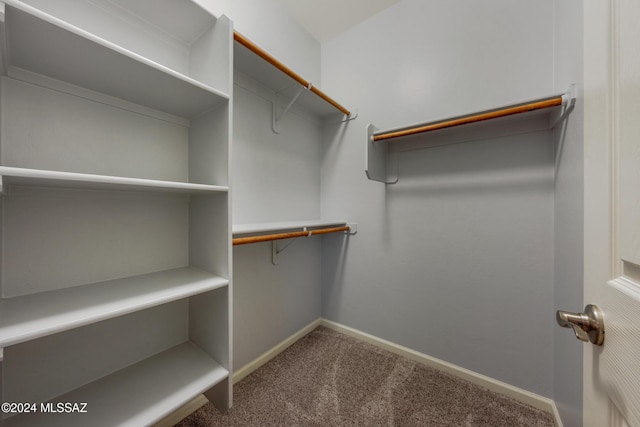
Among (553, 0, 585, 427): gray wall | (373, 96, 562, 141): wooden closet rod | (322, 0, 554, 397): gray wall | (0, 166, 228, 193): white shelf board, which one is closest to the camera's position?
(0, 166, 228, 193): white shelf board

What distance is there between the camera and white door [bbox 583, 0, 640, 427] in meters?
0.30

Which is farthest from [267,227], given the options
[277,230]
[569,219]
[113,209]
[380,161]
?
[569,219]

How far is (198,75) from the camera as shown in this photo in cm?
107

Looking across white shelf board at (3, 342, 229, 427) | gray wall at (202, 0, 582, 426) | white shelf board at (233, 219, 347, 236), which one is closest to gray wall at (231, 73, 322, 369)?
gray wall at (202, 0, 582, 426)

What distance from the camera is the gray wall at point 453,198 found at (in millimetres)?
1208

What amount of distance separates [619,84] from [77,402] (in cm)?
159

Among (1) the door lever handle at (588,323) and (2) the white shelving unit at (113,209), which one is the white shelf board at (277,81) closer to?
(2) the white shelving unit at (113,209)

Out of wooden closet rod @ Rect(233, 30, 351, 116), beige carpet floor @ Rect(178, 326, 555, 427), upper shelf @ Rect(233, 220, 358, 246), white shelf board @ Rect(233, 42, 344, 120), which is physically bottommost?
beige carpet floor @ Rect(178, 326, 555, 427)

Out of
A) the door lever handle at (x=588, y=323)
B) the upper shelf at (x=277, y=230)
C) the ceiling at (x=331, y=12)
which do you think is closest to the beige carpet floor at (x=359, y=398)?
the upper shelf at (x=277, y=230)

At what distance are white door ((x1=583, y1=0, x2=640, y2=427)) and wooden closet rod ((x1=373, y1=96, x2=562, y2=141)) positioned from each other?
2.30 feet

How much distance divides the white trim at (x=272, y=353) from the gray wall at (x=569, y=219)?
57.2 inches

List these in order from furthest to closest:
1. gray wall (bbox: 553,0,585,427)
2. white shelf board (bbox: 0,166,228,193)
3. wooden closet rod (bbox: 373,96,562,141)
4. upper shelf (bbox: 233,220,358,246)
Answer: upper shelf (bbox: 233,220,358,246) → wooden closet rod (bbox: 373,96,562,141) → gray wall (bbox: 553,0,585,427) → white shelf board (bbox: 0,166,228,193)

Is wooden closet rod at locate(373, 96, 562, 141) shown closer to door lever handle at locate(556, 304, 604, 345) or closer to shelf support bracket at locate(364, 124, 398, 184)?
shelf support bracket at locate(364, 124, 398, 184)

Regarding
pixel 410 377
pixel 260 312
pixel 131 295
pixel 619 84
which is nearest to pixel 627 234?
pixel 619 84
